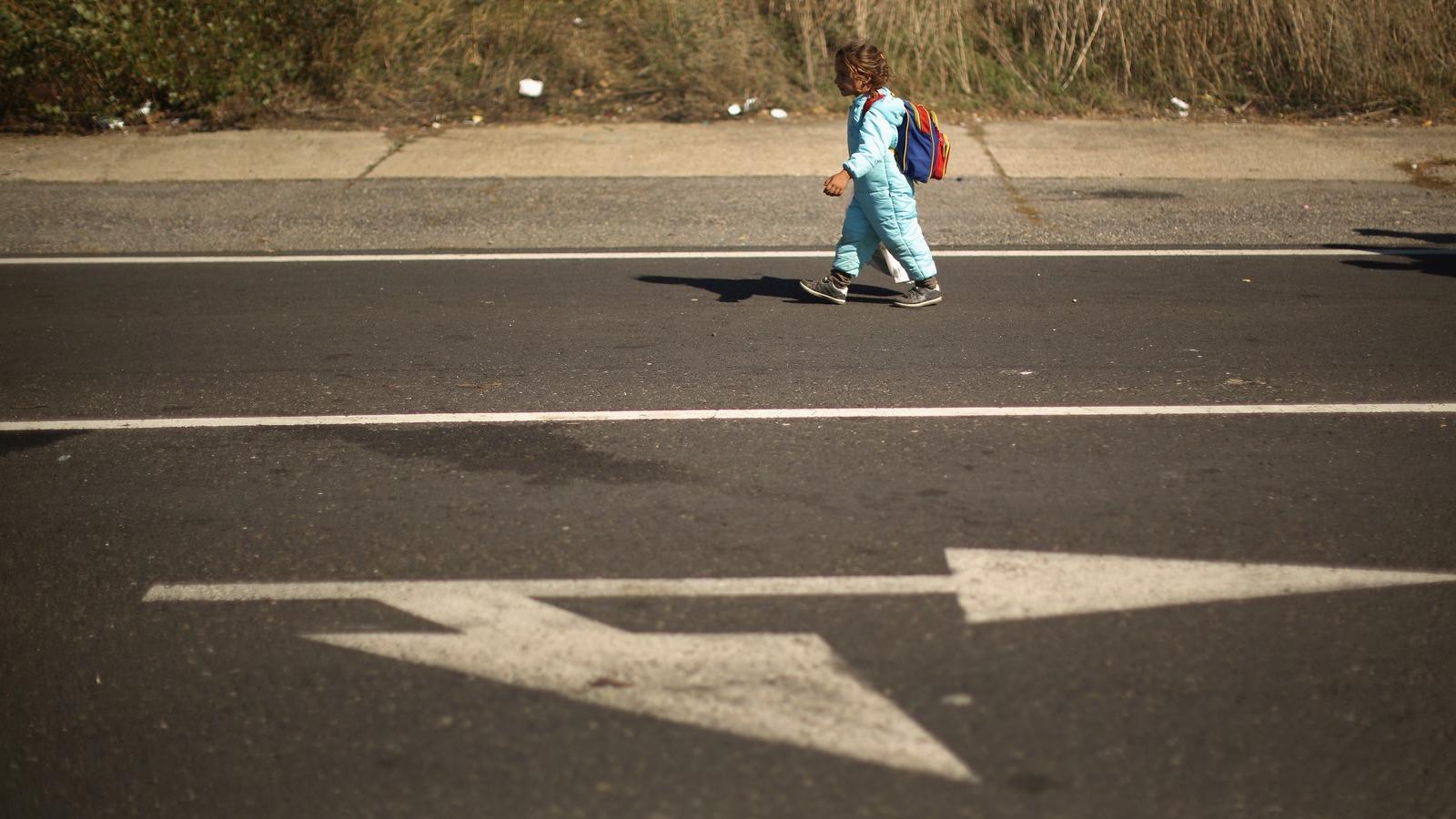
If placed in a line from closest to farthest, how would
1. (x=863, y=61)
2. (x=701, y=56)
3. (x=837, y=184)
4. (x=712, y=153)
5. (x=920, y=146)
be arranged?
1. (x=837, y=184)
2. (x=863, y=61)
3. (x=920, y=146)
4. (x=712, y=153)
5. (x=701, y=56)

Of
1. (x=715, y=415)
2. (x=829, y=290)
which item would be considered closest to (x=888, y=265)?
(x=829, y=290)

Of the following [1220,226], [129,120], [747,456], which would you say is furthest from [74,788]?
[129,120]

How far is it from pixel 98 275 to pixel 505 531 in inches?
212

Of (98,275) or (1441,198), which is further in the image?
(1441,198)

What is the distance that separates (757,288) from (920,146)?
52.4 inches

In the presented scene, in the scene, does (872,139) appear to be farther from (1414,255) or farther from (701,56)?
(701,56)

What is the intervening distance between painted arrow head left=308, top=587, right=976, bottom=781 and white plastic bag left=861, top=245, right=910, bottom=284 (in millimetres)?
4149

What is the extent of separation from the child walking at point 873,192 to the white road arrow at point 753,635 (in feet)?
10.8

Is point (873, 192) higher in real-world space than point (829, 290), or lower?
higher

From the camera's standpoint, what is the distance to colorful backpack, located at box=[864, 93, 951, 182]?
7.52m

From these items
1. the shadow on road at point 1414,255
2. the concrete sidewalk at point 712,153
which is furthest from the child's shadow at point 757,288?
the concrete sidewalk at point 712,153

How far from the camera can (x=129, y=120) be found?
13.3 metres

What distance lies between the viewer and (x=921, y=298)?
7695mm

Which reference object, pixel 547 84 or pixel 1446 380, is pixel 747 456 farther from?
pixel 547 84
